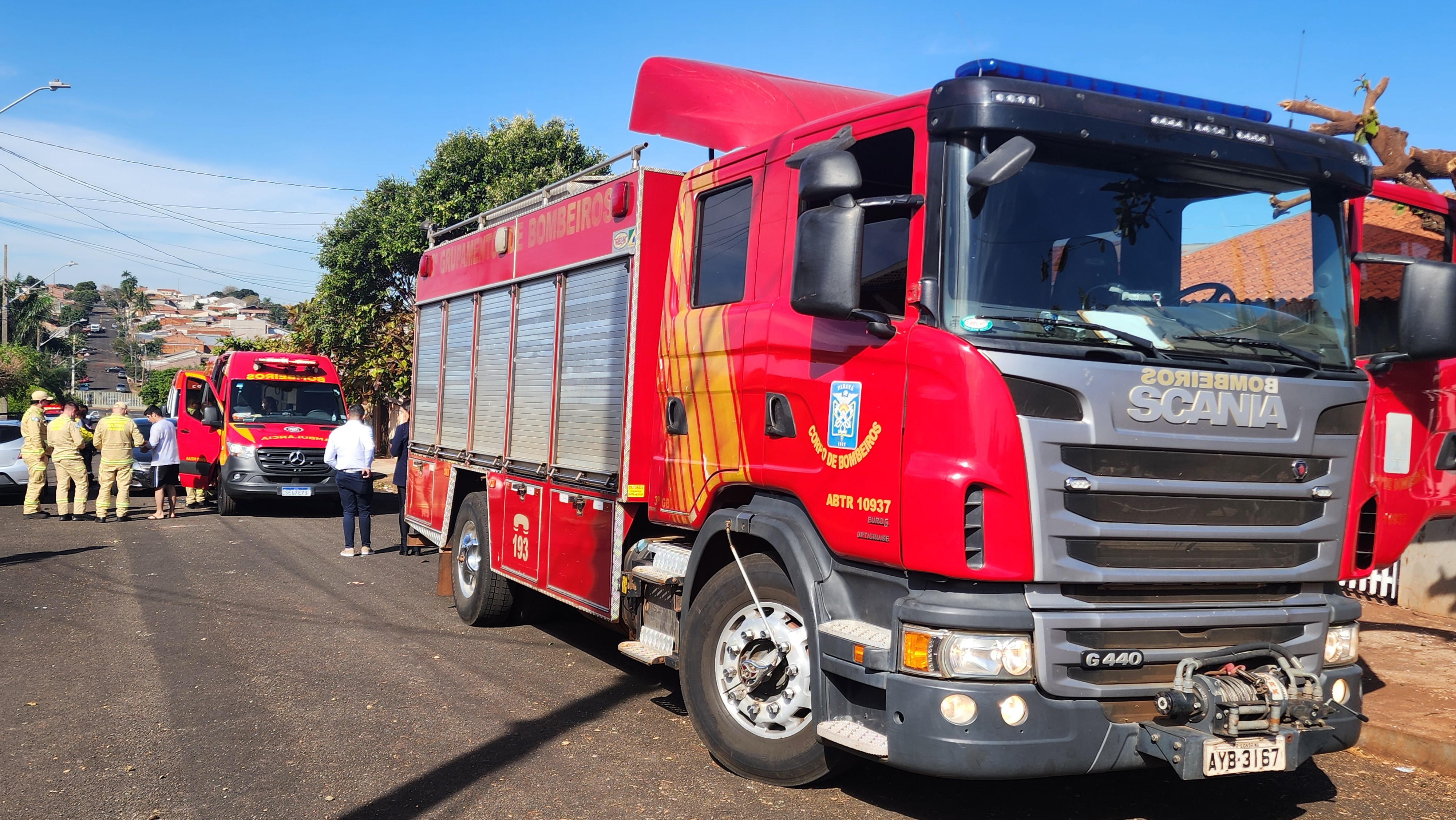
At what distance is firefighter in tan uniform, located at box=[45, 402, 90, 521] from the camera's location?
51.9 feet

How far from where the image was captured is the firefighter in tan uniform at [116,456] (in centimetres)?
1586

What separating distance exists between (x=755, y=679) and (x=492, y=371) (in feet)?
13.9

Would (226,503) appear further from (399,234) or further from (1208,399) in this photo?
(1208,399)

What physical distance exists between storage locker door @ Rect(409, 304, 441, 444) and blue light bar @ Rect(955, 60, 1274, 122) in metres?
6.43

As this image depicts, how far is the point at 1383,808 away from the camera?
4.86 meters

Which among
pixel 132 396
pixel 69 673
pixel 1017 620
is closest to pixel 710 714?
pixel 1017 620

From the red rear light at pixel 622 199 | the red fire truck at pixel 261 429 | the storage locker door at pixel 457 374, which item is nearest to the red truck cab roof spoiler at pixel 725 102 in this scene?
the red rear light at pixel 622 199

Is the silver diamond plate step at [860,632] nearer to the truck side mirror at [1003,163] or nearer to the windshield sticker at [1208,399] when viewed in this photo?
the windshield sticker at [1208,399]

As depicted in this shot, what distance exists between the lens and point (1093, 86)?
4.26 meters

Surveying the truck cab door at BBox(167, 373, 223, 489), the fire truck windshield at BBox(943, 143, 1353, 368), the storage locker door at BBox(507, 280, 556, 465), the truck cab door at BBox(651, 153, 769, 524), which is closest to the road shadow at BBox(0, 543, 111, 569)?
the truck cab door at BBox(167, 373, 223, 489)

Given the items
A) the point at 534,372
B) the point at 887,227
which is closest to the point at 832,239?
the point at 887,227

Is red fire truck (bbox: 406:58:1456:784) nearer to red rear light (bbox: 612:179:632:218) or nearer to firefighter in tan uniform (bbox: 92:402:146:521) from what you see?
red rear light (bbox: 612:179:632:218)

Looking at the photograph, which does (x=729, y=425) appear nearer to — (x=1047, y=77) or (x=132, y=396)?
(x=1047, y=77)

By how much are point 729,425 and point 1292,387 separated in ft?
7.74
